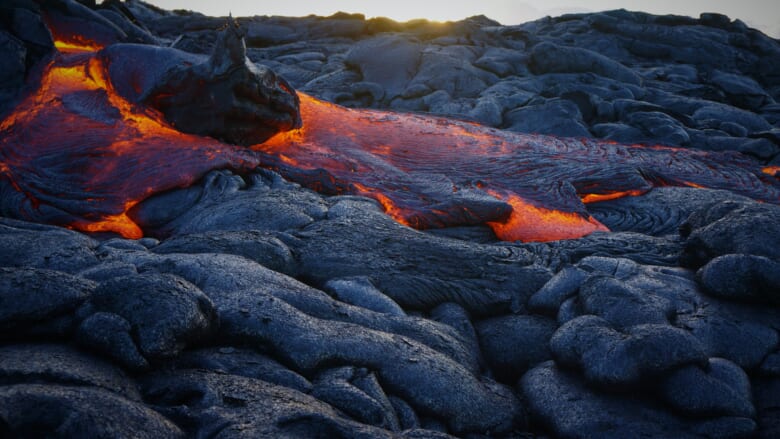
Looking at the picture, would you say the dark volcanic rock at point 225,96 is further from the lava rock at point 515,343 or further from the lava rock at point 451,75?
the lava rock at point 451,75

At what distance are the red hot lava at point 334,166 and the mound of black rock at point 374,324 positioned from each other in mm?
588

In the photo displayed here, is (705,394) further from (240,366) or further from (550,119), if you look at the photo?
(550,119)

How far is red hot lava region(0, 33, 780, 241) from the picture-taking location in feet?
29.9

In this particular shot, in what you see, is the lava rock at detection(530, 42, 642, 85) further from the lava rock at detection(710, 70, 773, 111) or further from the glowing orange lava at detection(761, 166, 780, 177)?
the glowing orange lava at detection(761, 166, 780, 177)

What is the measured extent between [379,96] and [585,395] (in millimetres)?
18351

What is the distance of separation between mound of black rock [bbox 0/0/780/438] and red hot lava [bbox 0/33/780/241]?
588 millimetres

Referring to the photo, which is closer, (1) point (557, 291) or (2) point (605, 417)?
(2) point (605, 417)

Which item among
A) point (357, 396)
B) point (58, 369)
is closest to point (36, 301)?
point (58, 369)

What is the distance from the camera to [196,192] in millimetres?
9203

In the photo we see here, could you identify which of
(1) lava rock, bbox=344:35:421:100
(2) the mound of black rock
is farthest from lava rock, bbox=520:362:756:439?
(1) lava rock, bbox=344:35:421:100

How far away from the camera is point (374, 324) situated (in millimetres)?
5023

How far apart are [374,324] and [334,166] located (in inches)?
245

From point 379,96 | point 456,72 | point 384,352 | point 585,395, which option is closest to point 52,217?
point 384,352

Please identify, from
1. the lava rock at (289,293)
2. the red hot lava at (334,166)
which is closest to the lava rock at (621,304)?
the lava rock at (289,293)
